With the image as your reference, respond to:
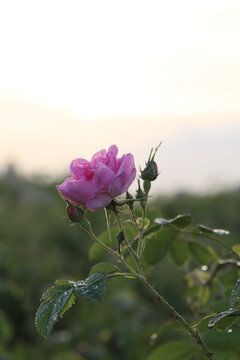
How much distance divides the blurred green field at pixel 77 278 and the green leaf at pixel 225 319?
0.28 metres

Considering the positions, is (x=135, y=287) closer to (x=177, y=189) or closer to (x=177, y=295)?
(x=177, y=295)

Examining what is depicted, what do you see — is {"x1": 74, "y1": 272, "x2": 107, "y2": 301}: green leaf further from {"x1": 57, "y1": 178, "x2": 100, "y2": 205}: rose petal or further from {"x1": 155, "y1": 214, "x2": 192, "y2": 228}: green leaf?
{"x1": 155, "y1": 214, "x2": 192, "y2": 228}: green leaf

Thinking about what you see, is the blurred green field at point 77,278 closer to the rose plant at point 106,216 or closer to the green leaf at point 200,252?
the green leaf at point 200,252

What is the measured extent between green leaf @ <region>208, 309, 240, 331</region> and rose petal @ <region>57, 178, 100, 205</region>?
23 cm

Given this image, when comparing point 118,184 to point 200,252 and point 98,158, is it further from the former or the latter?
point 200,252

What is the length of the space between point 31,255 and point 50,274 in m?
0.44

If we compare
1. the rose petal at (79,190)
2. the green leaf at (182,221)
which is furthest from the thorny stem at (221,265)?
the rose petal at (79,190)

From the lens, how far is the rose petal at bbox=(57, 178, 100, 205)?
0.79m

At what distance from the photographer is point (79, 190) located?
2.60 feet

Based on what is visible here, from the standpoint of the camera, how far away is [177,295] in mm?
4758

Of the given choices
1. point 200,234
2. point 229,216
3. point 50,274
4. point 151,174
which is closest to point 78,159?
point 151,174

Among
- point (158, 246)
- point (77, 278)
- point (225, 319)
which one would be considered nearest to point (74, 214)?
point (225, 319)

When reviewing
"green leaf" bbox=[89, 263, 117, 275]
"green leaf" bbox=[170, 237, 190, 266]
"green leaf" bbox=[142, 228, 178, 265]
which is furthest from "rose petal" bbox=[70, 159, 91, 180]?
"green leaf" bbox=[170, 237, 190, 266]

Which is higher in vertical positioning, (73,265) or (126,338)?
(126,338)
